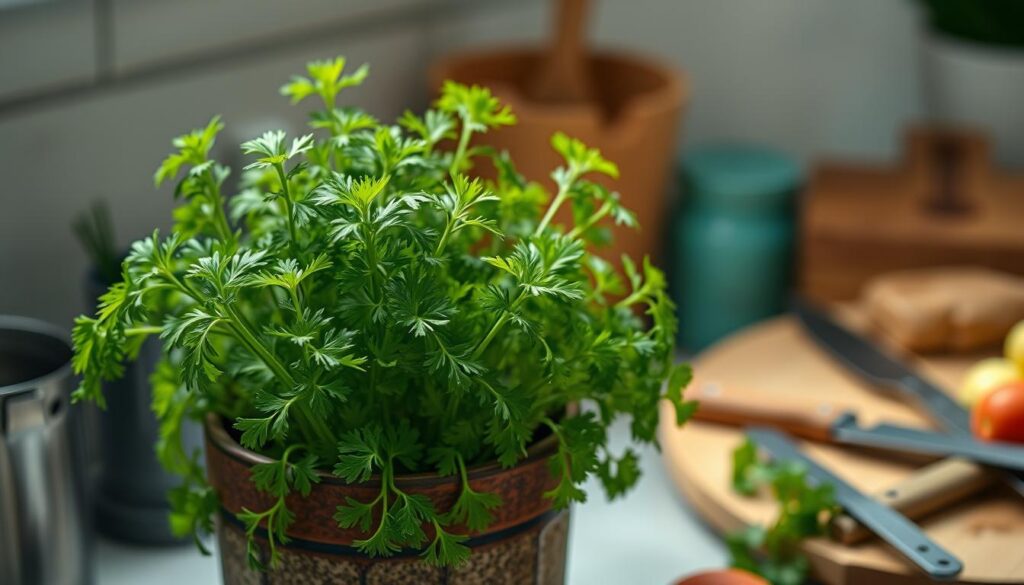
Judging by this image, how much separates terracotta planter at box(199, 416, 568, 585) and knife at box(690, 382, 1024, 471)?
34 centimetres

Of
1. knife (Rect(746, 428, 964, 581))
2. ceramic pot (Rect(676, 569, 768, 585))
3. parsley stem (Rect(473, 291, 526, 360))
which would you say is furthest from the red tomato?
parsley stem (Rect(473, 291, 526, 360))

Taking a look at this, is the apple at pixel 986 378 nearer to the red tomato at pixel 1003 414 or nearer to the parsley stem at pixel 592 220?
the red tomato at pixel 1003 414

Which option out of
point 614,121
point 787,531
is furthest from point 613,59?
point 787,531

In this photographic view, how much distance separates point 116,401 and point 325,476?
329mm

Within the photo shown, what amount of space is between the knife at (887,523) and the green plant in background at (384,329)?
0.26 m

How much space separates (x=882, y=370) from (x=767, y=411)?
14cm

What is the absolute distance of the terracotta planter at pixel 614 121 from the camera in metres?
1.13

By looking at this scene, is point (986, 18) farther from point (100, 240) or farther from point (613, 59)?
point (100, 240)

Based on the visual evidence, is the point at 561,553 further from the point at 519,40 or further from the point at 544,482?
the point at 519,40

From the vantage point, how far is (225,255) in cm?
57

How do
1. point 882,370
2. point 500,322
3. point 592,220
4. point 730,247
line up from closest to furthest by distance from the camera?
point 500,322 → point 592,220 → point 882,370 → point 730,247

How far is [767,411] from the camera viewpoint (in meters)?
1.05

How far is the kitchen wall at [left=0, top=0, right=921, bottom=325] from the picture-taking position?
3.16 feet

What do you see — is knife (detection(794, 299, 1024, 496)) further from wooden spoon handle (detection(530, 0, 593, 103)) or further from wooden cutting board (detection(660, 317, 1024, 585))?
wooden spoon handle (detection(530, 0, 593, 103))
